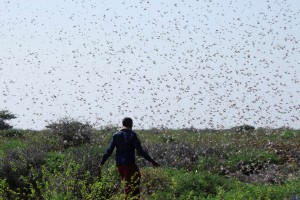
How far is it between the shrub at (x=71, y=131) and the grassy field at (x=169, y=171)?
0.33 feet

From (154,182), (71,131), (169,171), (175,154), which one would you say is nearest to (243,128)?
(71,131)

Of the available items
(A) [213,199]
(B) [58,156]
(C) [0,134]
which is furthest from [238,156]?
(C) [0,134]

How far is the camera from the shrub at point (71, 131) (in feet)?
105

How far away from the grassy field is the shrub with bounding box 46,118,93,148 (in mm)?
100

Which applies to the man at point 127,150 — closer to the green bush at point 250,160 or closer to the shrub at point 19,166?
the shrub at point 19,166

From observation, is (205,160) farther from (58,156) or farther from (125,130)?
(125,130)

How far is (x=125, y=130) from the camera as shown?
51.4 ft

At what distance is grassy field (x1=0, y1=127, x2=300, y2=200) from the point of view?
1553cm

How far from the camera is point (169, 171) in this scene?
1998cm

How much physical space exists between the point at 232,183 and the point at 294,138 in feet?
46.5

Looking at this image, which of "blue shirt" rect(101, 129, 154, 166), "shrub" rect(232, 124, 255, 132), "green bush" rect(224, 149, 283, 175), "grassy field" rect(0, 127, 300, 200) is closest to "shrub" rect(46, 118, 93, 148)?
"grassy field" rect(0, 127, 300, 200)

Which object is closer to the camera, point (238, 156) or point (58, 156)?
point (58, 156)

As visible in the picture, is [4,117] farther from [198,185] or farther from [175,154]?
[198,185]

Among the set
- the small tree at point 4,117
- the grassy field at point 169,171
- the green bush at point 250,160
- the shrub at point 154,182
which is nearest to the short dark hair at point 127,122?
the grassy field at point 169,171
